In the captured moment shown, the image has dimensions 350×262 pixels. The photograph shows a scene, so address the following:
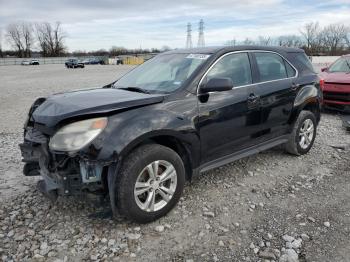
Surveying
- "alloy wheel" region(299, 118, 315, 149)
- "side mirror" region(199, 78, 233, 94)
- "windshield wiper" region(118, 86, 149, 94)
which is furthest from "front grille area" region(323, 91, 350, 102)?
"windshield wiper" region(118, 86, 149, 94)

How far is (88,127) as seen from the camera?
9.97 ft

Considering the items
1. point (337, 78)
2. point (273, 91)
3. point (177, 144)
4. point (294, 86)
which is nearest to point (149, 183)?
point (177, 144)

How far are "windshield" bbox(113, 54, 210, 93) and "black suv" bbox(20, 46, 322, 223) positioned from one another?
0.02m

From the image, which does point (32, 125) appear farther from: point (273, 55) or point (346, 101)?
point (346, 101)

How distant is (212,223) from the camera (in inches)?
135

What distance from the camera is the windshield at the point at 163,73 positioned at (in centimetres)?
386

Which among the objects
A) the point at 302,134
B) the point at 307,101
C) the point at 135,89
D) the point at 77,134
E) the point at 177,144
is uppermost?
the point at 135,89

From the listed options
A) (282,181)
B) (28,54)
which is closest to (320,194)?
(282,181)

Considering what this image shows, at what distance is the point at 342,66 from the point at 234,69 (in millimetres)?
6653

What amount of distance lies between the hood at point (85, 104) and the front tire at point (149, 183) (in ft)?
1.55

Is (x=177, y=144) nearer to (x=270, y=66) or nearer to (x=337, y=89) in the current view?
(x=270, y=66)

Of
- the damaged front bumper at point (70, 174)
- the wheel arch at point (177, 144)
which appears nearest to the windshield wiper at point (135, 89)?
the wheel arch at point (177, 144)

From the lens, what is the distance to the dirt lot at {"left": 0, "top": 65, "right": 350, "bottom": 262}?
297 cm

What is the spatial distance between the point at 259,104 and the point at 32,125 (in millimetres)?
2766
